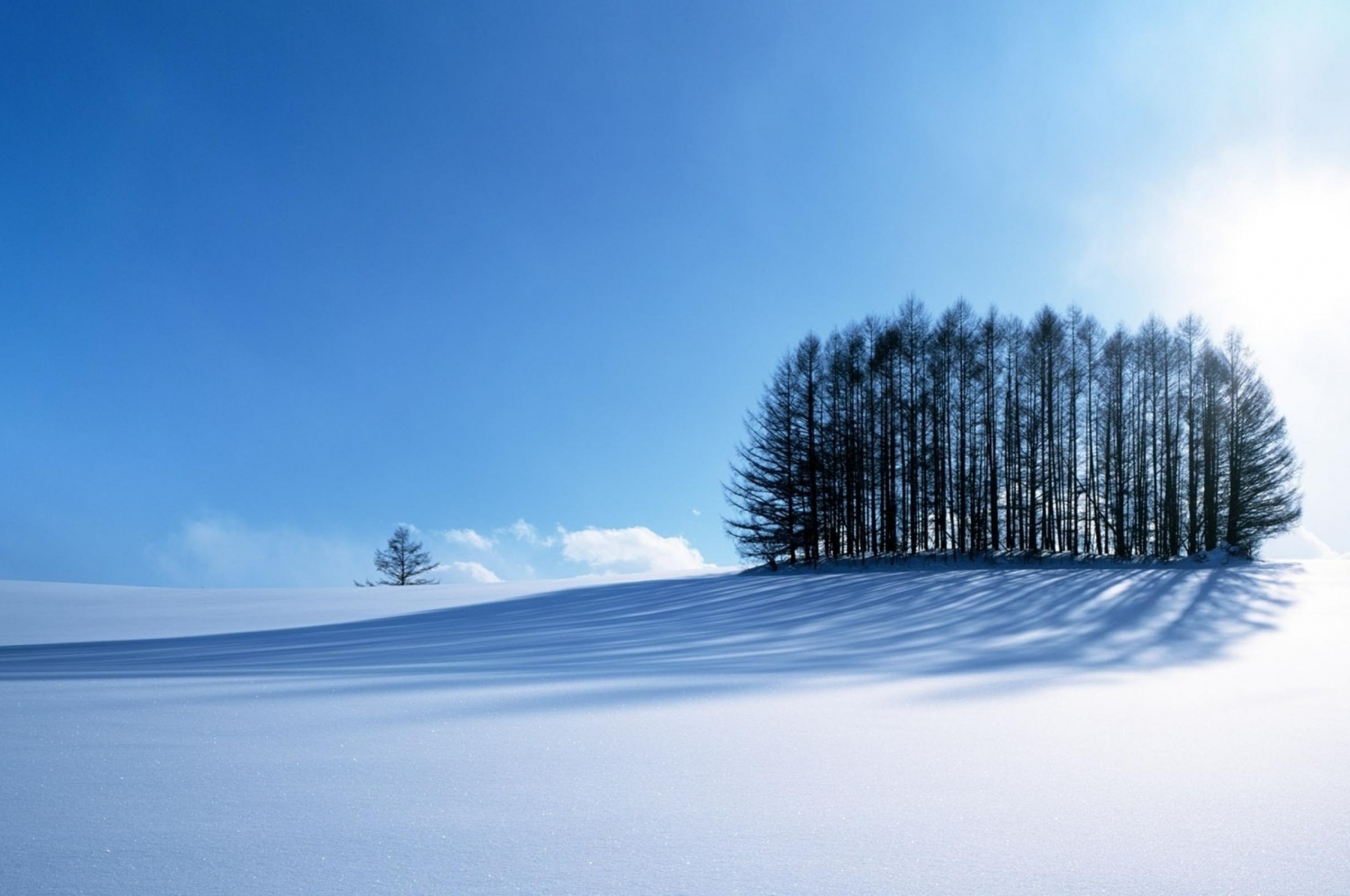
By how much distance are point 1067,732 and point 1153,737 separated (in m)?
0.26

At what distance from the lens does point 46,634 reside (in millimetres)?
7051

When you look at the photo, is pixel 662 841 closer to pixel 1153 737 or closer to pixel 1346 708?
pixel 1153 737

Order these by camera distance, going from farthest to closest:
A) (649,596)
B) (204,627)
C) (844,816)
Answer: (649,596)
(204,627)
(844,816)

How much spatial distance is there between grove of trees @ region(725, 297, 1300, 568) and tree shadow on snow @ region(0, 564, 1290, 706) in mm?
9885

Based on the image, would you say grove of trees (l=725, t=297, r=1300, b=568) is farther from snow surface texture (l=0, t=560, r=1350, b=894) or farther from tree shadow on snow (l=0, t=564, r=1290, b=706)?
snow surface texture (l=0, t=560, r=1350, b=894)

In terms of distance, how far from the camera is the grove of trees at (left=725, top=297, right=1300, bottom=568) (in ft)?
65.7

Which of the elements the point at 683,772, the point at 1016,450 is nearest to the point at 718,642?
the point at 683,772

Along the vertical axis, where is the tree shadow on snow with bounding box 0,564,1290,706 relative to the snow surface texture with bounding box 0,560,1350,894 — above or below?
below

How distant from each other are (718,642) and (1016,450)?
Result: 18467mm

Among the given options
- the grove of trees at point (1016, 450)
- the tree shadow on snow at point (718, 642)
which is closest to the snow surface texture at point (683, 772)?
the tree shadow on snow at point (718, 642)

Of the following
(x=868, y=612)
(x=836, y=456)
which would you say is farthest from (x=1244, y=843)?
(x=836, y=456)

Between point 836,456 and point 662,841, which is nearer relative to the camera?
point 662,841

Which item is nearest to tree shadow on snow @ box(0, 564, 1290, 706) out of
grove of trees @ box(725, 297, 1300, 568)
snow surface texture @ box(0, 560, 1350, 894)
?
snow surface texture @ box(0, 560, 1350, 894)

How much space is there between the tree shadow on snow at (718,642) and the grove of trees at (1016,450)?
9.88 m
